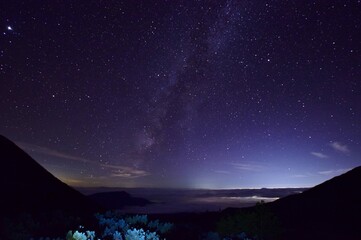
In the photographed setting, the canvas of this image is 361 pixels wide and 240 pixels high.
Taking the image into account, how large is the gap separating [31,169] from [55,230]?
117 feet

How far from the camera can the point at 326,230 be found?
37.5m

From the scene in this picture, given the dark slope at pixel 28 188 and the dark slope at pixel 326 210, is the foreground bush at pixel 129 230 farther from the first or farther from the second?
the dark slope at pixel 326 210

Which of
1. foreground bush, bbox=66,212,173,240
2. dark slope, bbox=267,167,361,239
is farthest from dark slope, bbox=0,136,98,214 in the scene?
dark slope, bbox=267,167,361,239

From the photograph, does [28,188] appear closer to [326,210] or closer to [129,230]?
[129,230]

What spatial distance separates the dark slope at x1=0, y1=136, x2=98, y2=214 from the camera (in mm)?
30344

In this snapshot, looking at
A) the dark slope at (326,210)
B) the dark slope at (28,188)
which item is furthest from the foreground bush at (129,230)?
the dark slope at (326,210)

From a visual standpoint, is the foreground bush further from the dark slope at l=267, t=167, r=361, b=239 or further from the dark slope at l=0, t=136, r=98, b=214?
the dark slope at l=267, t=167, r=361, b=239

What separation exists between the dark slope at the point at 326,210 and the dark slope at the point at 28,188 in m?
25.6

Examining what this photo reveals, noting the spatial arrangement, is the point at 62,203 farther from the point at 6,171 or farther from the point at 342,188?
the point at 342,188

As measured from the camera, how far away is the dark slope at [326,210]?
3612 cm

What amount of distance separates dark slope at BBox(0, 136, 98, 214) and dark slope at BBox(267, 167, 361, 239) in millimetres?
25571

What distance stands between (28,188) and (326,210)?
39.4 m

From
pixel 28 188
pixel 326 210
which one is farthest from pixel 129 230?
pixel 326 210

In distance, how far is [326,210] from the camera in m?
45.9
